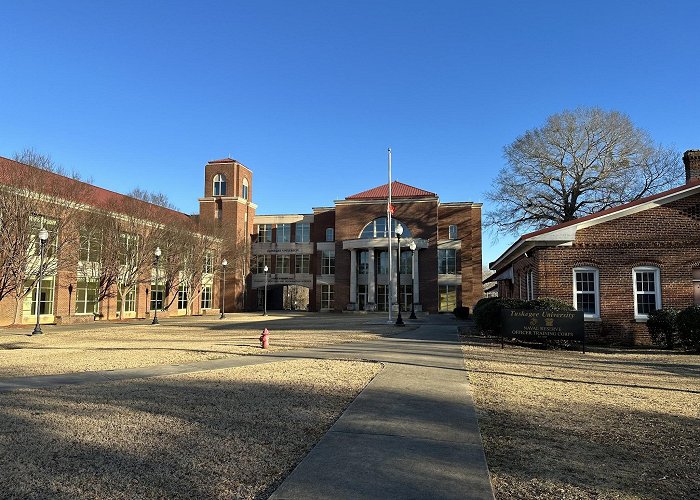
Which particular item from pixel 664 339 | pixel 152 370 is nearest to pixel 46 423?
pixel 152 370

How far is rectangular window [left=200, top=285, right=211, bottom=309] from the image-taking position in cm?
5350

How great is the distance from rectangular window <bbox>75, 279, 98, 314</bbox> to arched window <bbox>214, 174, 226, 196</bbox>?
80.5 feet

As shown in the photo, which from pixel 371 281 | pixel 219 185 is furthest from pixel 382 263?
pixel 219 185

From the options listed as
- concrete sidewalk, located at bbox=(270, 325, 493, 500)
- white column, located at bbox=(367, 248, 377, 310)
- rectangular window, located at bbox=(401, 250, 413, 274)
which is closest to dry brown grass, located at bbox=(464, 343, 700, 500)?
concrete sidewalk, located at bbox=(270, 325, 493, 500)

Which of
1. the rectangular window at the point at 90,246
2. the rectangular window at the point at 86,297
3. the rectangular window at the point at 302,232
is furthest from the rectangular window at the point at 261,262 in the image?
the rectangular window at the point at 90,246

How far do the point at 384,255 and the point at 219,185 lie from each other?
2173cm

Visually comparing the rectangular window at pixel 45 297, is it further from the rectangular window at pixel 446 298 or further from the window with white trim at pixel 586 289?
the rectangular window at pixel 446 298

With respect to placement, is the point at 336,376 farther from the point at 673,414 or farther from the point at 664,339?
the point at 664,339

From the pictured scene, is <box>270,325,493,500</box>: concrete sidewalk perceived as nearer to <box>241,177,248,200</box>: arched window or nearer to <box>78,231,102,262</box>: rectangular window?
<box>78,231,102,262</box>: rectangular window

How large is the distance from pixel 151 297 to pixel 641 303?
130ft

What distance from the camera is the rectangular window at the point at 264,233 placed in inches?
2478

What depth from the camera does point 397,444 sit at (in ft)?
17.0

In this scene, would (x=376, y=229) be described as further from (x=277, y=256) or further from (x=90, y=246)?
(x=90, y=246)

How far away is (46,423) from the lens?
589 centimetres
